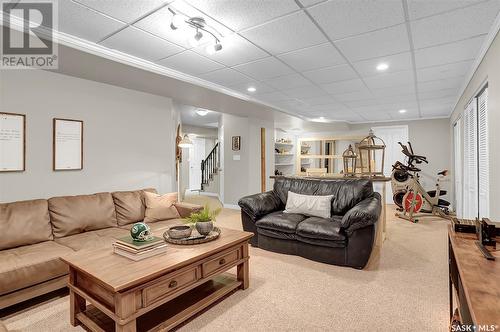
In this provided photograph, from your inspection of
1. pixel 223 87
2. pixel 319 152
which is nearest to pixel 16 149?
pixel 223 87

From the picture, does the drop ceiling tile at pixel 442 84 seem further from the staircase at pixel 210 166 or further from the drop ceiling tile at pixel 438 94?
the staircase at pixel 210 166

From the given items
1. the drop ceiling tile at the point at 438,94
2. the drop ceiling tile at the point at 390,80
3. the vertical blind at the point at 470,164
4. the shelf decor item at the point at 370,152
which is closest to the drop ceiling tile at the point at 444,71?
the drop ceiling tile at the point at 390,80

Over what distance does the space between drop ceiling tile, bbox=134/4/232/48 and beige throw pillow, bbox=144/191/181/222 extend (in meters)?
2.03

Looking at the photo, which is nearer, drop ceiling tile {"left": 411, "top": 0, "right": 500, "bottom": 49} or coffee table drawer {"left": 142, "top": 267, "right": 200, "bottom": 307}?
coffee table drawer {"left": 142, "top": 267, "right": 200, "bottom": 307}

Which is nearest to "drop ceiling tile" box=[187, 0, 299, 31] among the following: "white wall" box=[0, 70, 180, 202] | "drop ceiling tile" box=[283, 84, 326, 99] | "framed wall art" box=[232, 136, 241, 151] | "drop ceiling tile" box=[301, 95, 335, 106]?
"drop ceiling tile" box=[283, 84, 326, 99]

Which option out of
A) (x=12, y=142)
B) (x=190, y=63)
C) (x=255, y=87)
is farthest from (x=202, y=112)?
(x=12, y=142)

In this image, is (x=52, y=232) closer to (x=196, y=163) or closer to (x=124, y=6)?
(x=124, y=6)

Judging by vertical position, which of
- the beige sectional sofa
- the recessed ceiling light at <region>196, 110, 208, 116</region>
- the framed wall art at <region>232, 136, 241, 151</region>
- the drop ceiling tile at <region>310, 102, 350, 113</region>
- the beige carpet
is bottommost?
the beige carpet

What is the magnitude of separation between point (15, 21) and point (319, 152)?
341 inches

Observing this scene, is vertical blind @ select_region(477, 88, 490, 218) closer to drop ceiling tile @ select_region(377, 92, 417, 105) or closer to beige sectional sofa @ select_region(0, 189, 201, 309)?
drop ceiling tile @ select_region(377, 92, 417, 105)

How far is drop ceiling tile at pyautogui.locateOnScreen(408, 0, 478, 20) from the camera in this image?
6.52 ft

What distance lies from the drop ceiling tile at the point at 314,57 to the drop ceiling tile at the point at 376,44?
109 millimetres

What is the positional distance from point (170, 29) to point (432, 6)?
2126 millimetres

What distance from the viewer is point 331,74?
3.64 m
